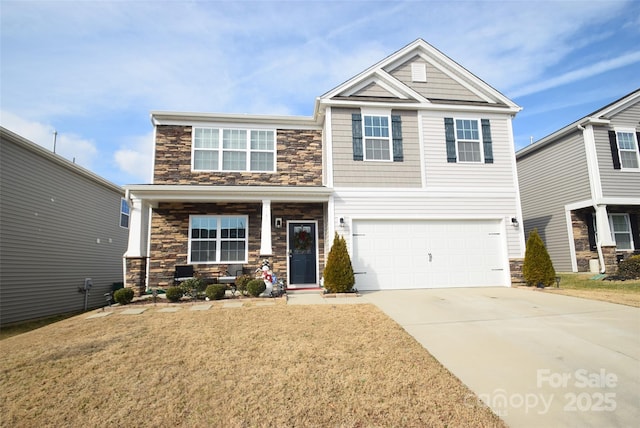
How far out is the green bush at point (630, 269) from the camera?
11086 mm

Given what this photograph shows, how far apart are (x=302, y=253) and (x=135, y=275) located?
5.13 m

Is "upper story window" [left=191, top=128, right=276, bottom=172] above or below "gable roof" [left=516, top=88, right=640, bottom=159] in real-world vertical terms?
below

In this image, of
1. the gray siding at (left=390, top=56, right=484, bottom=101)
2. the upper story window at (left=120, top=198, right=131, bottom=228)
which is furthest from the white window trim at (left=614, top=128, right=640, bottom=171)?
the upper story window at (left=120, top=198, right=131, bottom=228)

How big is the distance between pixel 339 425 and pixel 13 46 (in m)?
13.2

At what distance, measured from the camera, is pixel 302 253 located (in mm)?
11172

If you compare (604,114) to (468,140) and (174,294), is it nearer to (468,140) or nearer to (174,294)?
(468,140)

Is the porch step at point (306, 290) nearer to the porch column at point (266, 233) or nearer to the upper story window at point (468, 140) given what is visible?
the porch column at point (266, 233)

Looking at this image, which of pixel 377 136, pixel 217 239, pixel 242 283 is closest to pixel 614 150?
pixel 377 136

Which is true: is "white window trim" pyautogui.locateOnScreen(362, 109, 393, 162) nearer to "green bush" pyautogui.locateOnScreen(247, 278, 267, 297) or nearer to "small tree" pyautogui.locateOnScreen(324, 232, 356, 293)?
"small tree" pyautogui.locateOnScreen(324, 232, 356, 293)

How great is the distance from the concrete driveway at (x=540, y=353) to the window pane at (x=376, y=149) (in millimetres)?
4946

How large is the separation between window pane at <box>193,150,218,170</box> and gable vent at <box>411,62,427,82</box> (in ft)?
25.0

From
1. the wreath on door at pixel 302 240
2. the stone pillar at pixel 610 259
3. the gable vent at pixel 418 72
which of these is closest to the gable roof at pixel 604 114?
the stone pillar at pixel 610 259

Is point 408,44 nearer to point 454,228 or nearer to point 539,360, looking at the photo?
point 454,228

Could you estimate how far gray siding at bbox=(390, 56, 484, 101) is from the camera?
37.2 ft
